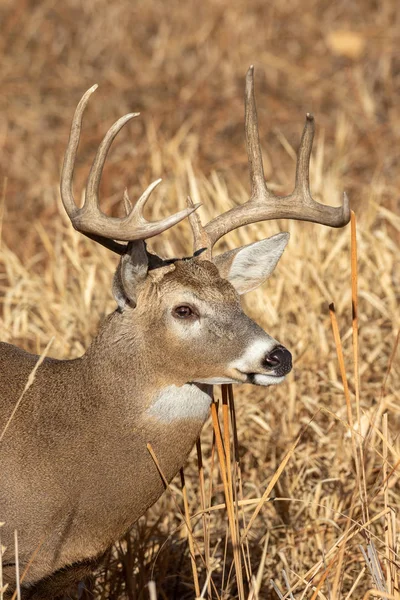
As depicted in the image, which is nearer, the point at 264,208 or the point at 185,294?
the point at 185,294

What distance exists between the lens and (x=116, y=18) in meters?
11.8

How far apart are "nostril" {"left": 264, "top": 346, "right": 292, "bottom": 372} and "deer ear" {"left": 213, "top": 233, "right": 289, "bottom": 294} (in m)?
0.68

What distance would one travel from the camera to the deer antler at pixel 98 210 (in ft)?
12.6

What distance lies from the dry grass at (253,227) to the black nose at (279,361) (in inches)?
17.4

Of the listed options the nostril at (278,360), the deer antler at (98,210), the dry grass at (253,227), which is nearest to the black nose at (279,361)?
the nostril at (278,360)

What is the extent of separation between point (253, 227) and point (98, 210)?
288cm

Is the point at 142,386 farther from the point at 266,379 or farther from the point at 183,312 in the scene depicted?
the point at 266,379

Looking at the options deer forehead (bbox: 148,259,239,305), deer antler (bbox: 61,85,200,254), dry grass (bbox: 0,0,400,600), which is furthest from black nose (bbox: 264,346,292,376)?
deer antler (bbox: 61,85,200,254)

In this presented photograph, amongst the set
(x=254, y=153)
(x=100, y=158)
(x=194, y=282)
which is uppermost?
(x=254, y=153)

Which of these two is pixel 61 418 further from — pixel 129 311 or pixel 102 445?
pixel 129 311

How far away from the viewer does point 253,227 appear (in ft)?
22.2

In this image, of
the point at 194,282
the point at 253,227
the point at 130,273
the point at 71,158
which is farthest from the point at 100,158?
the point at 253,227

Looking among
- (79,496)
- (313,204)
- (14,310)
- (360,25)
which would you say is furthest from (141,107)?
(79,496)

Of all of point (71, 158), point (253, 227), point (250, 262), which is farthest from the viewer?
point (253, 227)
